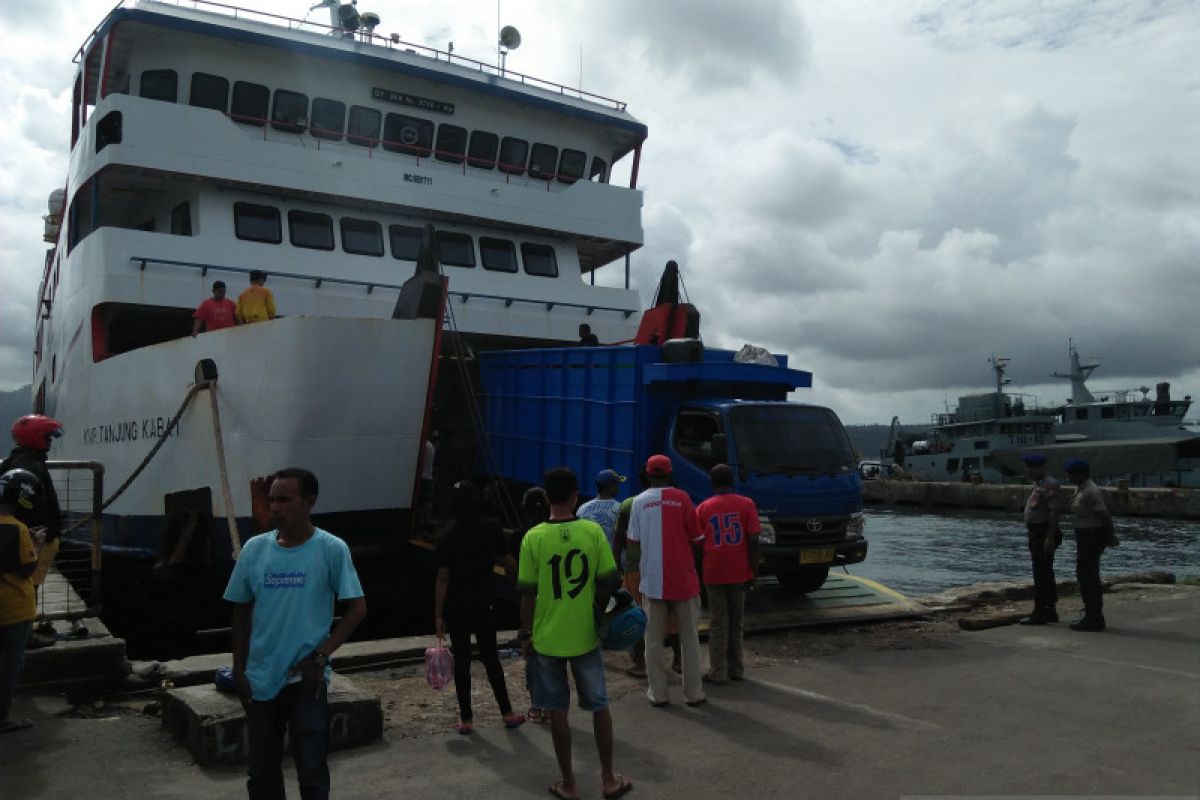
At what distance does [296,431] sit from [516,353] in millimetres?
3538

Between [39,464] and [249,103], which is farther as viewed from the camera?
[249,103]

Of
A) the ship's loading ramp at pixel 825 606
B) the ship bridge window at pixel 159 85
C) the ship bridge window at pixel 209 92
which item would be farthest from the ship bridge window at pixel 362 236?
the ship's loading ramp at pixel 825 606

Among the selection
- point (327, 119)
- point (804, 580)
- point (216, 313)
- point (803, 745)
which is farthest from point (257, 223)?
point (803, 745)

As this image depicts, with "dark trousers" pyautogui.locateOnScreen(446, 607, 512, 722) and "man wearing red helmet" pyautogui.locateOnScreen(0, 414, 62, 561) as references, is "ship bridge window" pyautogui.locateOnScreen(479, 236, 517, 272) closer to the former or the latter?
"man wearing red helmet" pyautogui.locateOnScreen(0, 414, 62, 561)

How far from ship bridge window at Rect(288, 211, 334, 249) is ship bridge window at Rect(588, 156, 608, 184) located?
4.85 meters

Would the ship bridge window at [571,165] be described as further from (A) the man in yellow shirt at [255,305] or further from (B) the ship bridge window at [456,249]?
(A) the man in yellow shirt at [255,305]

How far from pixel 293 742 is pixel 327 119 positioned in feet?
38.4

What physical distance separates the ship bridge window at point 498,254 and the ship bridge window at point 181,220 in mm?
3975

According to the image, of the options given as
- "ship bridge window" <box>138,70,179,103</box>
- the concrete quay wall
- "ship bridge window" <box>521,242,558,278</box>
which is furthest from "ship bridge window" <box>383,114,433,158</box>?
the concrete quay wall

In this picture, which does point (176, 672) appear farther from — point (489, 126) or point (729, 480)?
point (489, 126)

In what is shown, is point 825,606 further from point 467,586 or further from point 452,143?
point 452,143

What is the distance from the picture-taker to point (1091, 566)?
8477mm

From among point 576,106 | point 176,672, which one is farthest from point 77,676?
point 576,106

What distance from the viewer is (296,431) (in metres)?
8.97
